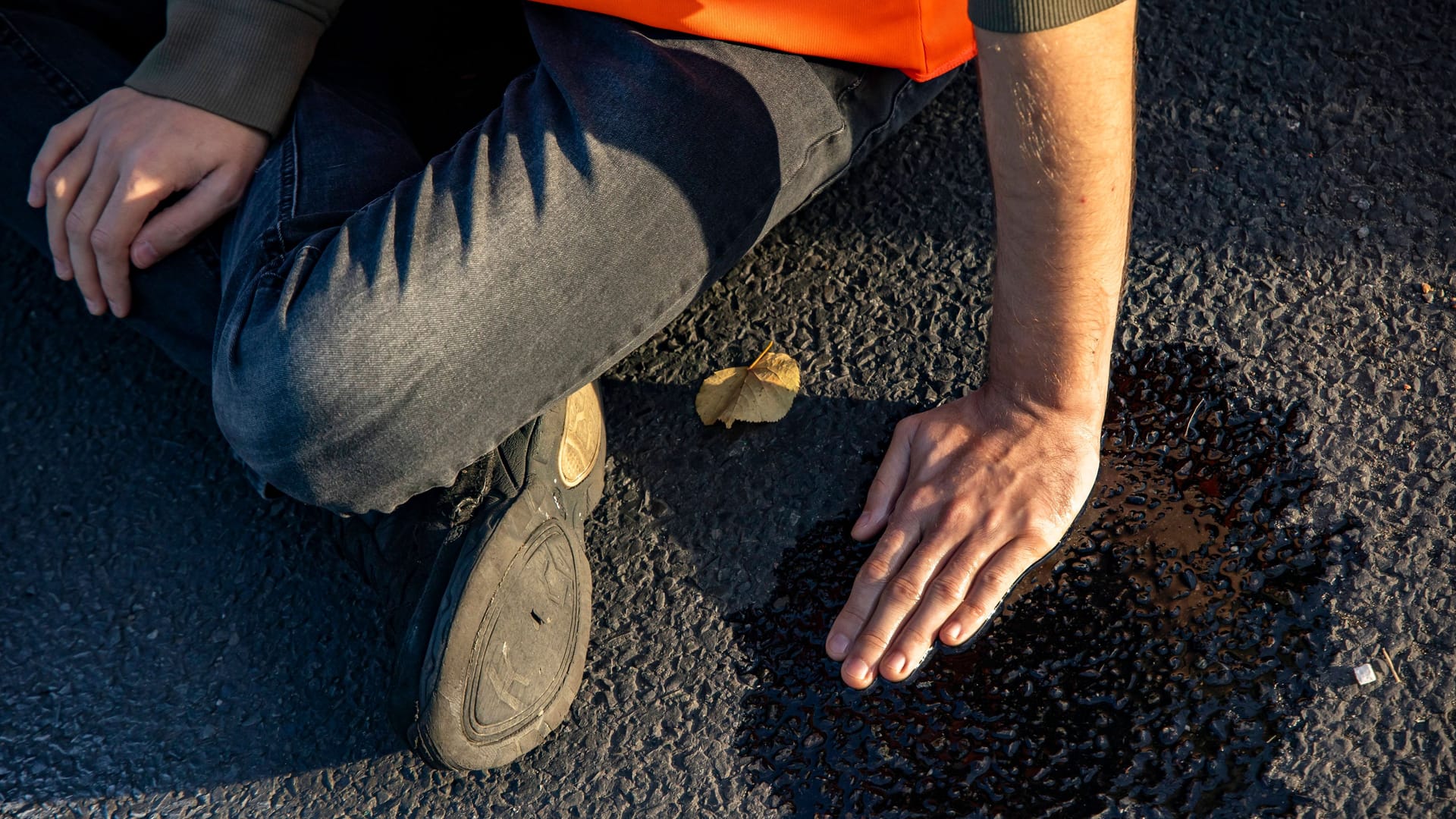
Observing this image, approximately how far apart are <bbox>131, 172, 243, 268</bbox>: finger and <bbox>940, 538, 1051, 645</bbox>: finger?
1298 mm

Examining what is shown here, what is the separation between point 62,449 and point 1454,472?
2406 millimetres

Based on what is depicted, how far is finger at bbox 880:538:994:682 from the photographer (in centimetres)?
145

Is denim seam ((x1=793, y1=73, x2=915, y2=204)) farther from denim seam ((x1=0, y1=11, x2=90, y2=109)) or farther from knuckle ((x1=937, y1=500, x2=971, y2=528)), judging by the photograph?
denim seam ((x1=0, y1=11, x2=90, y2=109))

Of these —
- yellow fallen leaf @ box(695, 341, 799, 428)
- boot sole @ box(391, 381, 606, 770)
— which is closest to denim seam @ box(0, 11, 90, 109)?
boot sole @ box(391, 381, 606, 770)

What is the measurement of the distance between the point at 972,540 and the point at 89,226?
145 cm

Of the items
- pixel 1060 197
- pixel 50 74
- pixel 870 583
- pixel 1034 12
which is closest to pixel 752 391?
pixel 870 583

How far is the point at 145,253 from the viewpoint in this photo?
1.51m

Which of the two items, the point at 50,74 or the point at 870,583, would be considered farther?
the point at 50,74

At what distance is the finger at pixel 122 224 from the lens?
1.48m

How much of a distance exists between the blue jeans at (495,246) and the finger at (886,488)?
1.34 ft

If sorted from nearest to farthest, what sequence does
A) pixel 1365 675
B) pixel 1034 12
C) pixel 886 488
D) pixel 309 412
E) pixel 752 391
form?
pixel 1034 12
pixel 309 412
pixel 1365 675
pixel 886 488
pixel 752 391

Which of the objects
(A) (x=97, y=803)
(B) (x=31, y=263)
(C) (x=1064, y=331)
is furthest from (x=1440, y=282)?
(B) (x=31, y=263)

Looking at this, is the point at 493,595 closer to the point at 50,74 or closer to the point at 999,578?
the point at 999,578

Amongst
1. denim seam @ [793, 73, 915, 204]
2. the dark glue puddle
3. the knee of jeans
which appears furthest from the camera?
denim seam @ [793, 73, 915, 204]
